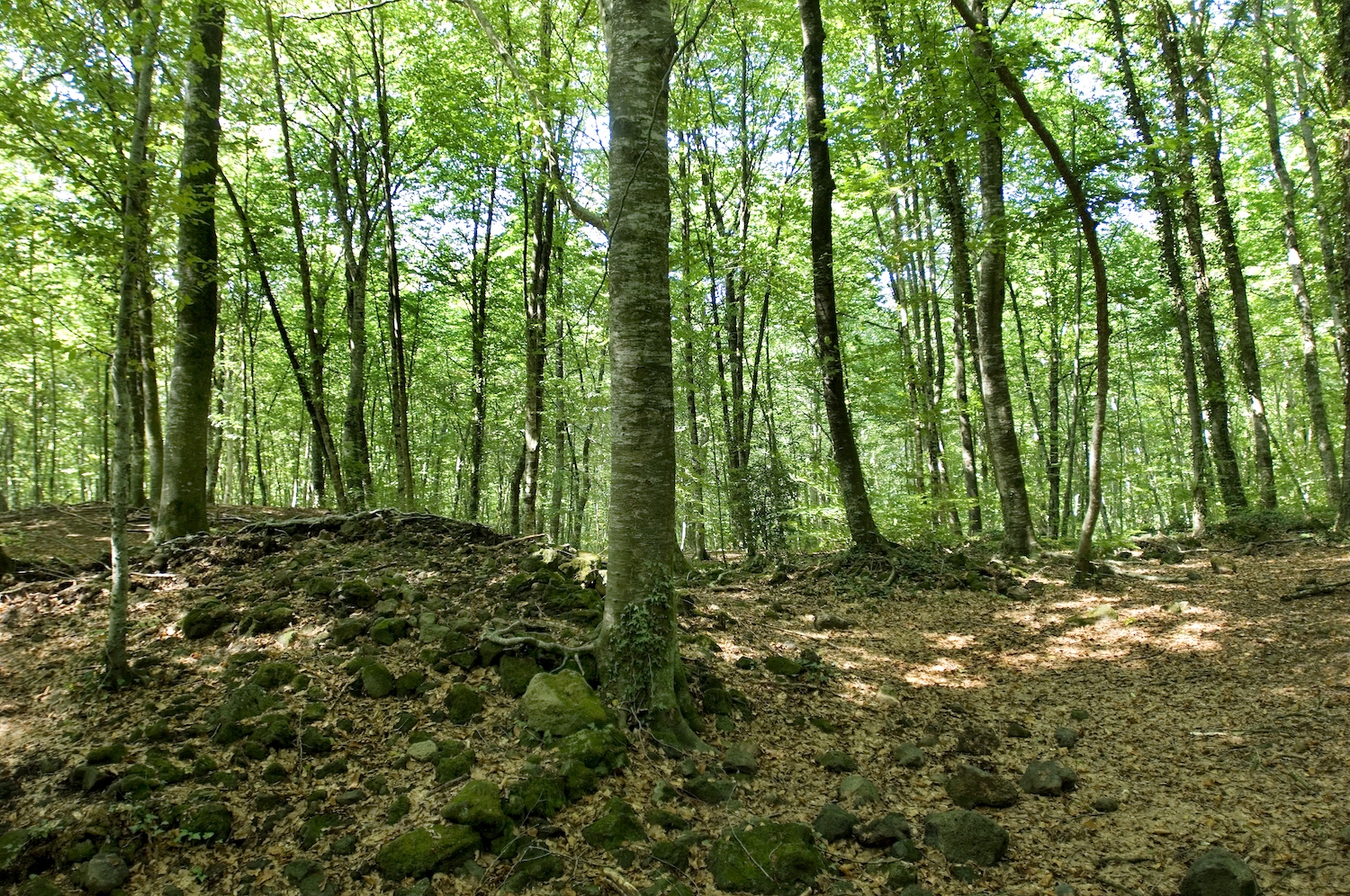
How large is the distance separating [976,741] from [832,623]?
8.99ft

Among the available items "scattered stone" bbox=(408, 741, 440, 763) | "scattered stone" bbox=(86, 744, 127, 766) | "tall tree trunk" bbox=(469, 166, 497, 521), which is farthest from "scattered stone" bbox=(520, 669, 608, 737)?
"tall tree trunk" bbox=(469, 166, 497, 521)

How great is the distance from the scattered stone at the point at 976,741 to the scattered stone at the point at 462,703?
3.35m

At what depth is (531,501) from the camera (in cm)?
1164

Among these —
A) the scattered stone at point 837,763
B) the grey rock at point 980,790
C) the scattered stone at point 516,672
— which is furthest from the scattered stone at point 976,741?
the scattered stone at point 516,672

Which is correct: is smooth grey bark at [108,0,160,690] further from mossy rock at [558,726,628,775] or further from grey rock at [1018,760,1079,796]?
grey rock at [1018,760,1079,796]

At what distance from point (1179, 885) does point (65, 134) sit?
7602 mm

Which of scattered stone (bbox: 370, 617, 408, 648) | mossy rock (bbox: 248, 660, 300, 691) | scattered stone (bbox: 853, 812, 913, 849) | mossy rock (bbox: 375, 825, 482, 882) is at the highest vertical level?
scattered stone (bbox: 370, 617, 408, 648)

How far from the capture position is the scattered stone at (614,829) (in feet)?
11.0

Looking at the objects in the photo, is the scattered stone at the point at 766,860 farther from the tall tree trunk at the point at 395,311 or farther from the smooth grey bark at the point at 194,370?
the tall tree trunk at the point at 395,311

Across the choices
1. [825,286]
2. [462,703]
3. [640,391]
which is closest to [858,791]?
[462,703]

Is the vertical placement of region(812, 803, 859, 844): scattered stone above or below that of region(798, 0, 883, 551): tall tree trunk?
below

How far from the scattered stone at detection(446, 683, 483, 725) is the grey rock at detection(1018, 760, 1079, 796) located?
3543mm

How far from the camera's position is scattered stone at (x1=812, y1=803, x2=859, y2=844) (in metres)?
3.59

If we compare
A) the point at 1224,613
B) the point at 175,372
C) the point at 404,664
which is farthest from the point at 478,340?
the point at 1224,613
